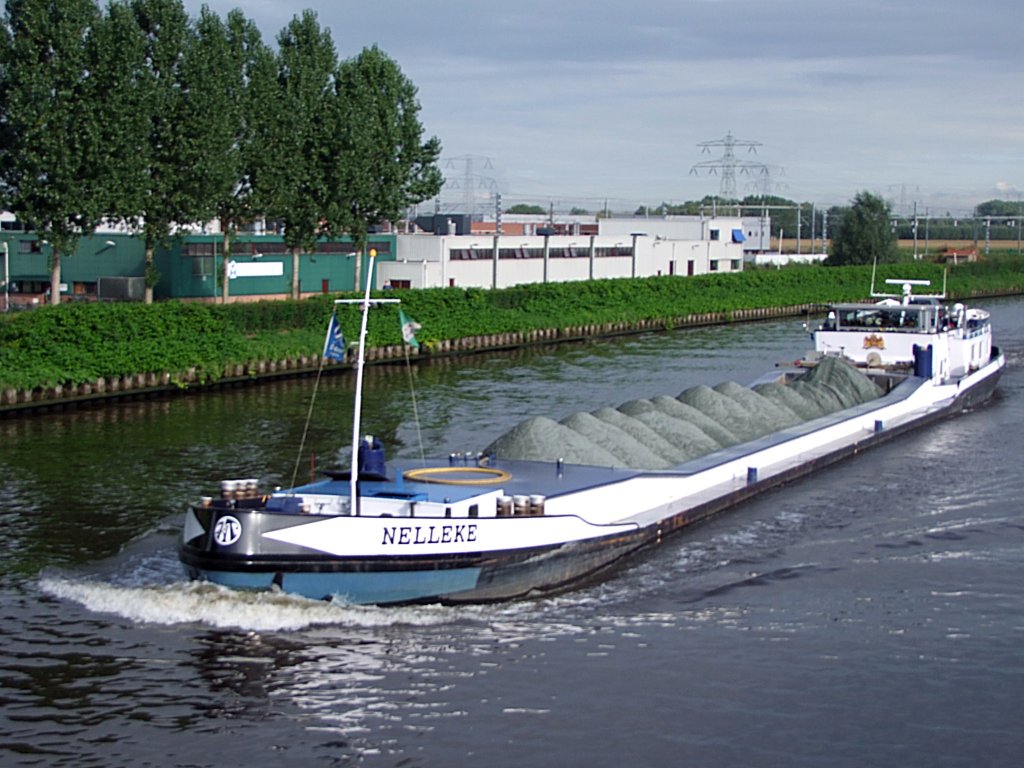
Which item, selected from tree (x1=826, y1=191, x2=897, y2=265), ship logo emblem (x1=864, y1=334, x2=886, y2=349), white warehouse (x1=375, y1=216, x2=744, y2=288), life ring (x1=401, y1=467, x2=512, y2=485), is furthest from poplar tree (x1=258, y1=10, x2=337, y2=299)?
tree (x1=826, y1=191, x2=897, y2=265)

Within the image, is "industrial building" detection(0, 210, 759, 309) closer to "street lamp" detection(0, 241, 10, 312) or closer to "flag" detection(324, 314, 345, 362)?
"street lamp" detection(0, 241, 10, 312)

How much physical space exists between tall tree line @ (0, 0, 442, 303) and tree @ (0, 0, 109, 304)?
0.05 metres

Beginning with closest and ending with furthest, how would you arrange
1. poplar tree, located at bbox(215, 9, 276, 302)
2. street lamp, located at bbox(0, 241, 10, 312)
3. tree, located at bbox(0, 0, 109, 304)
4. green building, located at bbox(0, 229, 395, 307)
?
tree, located at bbox(0, 0, 109, 304), poplar tree, located at bbox(215, 9, 276, 302), street lamp, located at bbox(0, 241, 10, 312), green building, located at bbox(0, 229, 395, 307)

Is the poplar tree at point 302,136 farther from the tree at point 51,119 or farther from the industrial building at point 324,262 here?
the tree at point 51,119

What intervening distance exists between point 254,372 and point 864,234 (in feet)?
276

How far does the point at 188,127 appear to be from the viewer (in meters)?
55.4

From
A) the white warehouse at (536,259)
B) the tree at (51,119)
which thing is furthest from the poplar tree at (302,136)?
the tree at (51,119)

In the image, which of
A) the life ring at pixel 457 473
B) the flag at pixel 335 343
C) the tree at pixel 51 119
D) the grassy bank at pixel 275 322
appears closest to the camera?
the flag at pixel 335 343

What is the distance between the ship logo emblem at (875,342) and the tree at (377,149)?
28.3m

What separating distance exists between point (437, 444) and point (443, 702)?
19.4 meters

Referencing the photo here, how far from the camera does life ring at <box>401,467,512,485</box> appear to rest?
24422 millimetres

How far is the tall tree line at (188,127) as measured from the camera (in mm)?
49000

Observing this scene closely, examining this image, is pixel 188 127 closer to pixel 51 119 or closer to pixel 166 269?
pixel 51 119

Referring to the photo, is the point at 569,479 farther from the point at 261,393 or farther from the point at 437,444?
the point at 261,393
